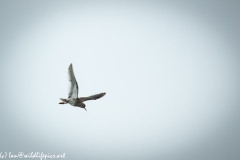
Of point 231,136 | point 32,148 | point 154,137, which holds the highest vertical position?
point 154,137

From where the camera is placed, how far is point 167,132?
183250mm

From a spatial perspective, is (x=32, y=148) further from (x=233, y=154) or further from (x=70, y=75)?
(x=70, y=75)

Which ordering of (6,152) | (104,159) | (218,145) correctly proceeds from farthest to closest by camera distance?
1. (218,145)
2. (104,159)
3. (6,152)

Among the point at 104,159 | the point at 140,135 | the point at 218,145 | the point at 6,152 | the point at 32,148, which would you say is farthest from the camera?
the point at 140,135

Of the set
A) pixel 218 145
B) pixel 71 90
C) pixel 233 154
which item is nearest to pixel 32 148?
pixel 233 154

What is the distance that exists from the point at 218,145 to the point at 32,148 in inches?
2479

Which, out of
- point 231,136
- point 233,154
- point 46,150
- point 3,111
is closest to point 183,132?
point 231,136

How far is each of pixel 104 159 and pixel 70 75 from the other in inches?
3317

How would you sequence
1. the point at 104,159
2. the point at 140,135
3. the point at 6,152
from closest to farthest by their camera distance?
the point at 6,152 < the point at 104,159 < the point at 140,135

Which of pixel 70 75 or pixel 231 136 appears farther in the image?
pixel 231 136

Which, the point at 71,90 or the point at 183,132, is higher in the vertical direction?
the point at 183,132

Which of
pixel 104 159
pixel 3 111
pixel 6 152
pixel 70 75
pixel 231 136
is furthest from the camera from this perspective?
pixel 3 111

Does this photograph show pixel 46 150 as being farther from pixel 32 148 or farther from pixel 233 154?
pixel 233 154

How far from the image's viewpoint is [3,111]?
16562cm
